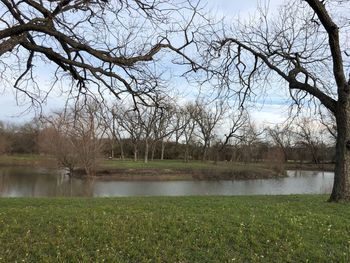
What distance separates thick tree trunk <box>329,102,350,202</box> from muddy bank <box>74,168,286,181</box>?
27589 millimetres

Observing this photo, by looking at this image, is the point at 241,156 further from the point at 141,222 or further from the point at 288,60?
the point at 141,222

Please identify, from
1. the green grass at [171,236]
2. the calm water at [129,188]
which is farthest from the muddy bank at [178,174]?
the green grass at [171,236]

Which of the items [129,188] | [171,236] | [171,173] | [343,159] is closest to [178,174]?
[171,173]

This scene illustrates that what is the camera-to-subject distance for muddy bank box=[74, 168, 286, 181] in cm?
3975

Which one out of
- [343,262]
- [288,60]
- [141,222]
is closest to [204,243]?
[141,222]

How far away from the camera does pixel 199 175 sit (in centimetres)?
4259

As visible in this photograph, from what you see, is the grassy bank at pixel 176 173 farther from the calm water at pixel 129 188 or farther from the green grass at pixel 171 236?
the green grass at pixel 171 236

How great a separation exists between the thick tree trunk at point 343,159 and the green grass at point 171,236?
278 centimetres

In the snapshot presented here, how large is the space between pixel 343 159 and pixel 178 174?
105 feet

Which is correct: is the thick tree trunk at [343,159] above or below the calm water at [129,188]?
above

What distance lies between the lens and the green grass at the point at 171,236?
6285 millimetres

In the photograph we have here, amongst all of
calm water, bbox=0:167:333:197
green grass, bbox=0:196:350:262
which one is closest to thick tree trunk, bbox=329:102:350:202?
green grass, bbox=0:196:350:262

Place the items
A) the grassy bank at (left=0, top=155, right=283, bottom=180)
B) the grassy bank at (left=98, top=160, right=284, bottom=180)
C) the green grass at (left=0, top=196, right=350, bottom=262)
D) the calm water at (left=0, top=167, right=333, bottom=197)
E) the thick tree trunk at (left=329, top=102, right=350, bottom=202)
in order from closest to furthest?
the green grass at (left=0, top=196, right=350, bottom=262) → the thick tree trunk at (left=329, top=102, right=350, bottom=202) → the calm water at (left=0, top=167, right=333, bottom=197) → the grassy bank at (left=0, top=155, right=283, bottom=180) → the grassy bank at (left=98, top=160, right=284, bottom=180)

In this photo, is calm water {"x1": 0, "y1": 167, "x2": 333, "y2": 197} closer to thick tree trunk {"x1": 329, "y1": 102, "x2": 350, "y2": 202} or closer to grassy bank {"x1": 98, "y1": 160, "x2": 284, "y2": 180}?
grassy bank {"x1": 98, "y1": 160, "x2": 284, "y2": 180}
